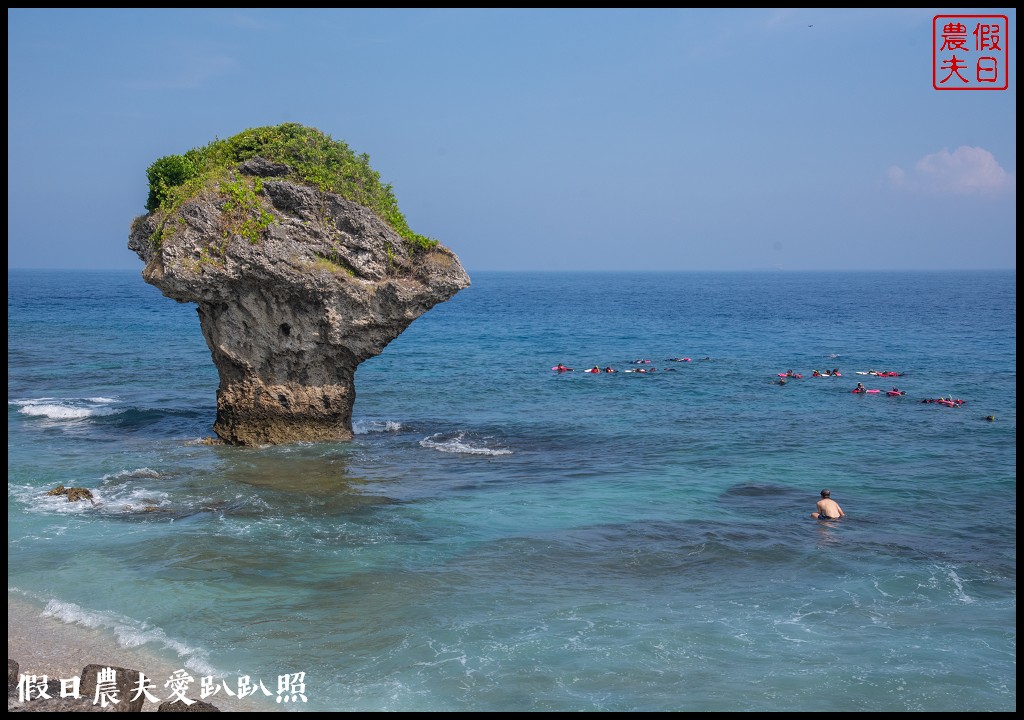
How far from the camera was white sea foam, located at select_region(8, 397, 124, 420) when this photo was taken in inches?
1426

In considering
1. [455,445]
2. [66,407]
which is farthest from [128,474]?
[66,407]

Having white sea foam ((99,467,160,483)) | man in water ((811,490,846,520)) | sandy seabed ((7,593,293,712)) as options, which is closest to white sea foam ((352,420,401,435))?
white sea foam ((99,467,160,483))

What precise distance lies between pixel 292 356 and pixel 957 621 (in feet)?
69.2

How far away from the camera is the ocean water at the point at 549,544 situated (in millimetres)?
15609

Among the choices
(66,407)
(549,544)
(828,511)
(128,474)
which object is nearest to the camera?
(549,544)

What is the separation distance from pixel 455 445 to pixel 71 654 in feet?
57.0

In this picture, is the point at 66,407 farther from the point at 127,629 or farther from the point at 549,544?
the point at 549,544

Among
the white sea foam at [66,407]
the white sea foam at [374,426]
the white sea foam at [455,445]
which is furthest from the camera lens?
the white sea foam at [66,407]

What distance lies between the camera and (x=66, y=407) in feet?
124

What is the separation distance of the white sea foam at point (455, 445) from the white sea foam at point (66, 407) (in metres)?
13.7

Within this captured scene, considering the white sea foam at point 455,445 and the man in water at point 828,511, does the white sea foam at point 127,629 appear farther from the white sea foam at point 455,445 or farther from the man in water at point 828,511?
the man in water at point 828,511

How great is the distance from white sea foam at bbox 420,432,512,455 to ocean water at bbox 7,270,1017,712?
0.56 ft

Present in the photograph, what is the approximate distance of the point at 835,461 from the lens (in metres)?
30.0

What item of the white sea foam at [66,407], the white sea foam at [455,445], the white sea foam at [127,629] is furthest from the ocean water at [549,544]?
the white sea foam at [66,407]
